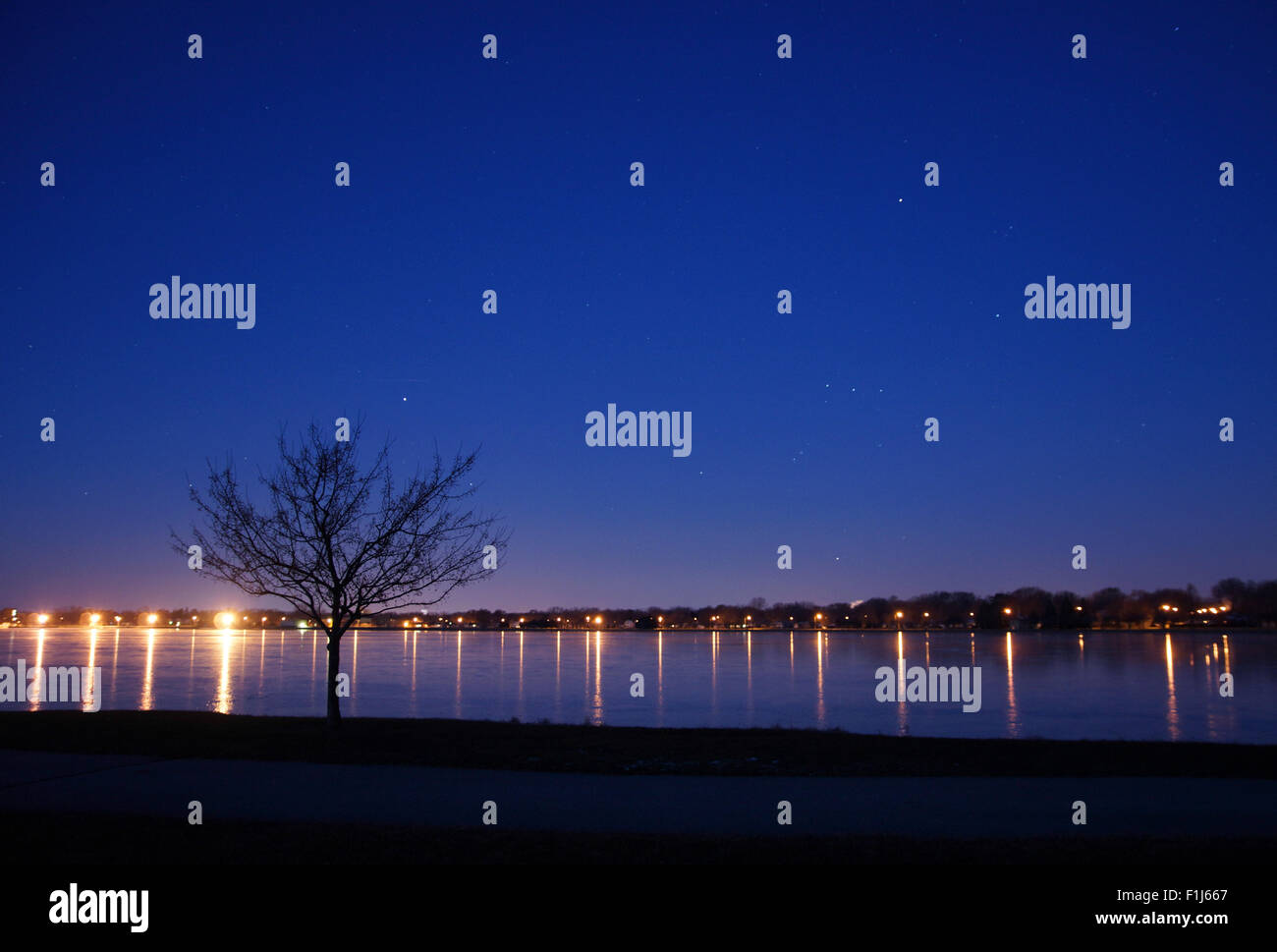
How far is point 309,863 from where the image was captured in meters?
7.59

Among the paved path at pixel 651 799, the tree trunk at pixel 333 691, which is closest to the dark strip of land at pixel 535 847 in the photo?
the paved path at pixel 651 799

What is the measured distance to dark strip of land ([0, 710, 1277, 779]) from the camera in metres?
12.7

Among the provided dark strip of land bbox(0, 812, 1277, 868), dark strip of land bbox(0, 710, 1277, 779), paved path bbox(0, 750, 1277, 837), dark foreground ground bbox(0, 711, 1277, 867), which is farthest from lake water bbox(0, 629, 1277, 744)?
dark strip of land bbox(0, 812, 1277, 868)

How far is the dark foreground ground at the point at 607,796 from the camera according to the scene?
8.02 m

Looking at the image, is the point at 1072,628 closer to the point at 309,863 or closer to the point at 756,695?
the point at 756,695

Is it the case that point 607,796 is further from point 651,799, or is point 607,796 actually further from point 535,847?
point 535,847

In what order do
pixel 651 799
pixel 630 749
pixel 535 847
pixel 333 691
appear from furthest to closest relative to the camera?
1. pixel 333 691
2. pixel 630 749
3. pixel 651 799
4. pixel 535 847

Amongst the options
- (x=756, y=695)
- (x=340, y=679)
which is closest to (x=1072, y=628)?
(x=756, y=695)

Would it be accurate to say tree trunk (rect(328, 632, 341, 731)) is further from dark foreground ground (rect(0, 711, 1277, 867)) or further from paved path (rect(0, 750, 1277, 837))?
paved path (rect(0, 750, 1277, 837))

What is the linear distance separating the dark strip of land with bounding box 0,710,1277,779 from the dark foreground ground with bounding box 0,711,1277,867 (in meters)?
0.07

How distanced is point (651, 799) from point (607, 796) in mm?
517

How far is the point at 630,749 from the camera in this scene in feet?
48.2

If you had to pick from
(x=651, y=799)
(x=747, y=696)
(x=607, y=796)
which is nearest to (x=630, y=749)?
(x=607, y=796)
